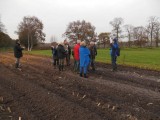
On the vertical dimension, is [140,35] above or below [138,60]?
above

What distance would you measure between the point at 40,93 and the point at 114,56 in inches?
311

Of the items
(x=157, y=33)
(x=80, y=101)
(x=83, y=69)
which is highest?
(x=157, y=33)

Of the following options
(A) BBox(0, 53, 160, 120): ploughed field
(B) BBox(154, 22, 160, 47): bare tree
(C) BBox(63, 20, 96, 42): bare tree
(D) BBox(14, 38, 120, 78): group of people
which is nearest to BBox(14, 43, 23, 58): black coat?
(D) BBox(14, 38, 120, 78): group of people

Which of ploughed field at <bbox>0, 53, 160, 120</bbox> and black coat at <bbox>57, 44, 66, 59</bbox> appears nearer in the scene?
ploughed field at <bbox>0, 53, 160, 120</bbox>

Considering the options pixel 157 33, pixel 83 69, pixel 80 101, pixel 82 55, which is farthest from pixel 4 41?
pixel 80 101

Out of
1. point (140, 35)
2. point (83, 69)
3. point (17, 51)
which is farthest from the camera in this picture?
point (140, 35)

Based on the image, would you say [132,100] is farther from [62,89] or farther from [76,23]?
[76,23]

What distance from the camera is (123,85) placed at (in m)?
11.4

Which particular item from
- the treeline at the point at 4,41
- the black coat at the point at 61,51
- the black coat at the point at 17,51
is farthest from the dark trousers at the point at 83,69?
the treeline at the point at 4,41

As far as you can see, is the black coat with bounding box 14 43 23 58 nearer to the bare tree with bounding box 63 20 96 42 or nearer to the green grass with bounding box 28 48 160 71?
the green grass with bounding box 28 48 160 71

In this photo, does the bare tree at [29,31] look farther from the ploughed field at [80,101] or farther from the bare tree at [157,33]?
the ploughed field at [80,101]

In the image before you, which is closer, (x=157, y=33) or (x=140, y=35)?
(x=157, y=33)

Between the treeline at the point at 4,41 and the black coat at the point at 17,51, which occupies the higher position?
the treeline at the point at 4,41

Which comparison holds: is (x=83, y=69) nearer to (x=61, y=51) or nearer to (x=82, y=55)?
(x=82, y=55)
